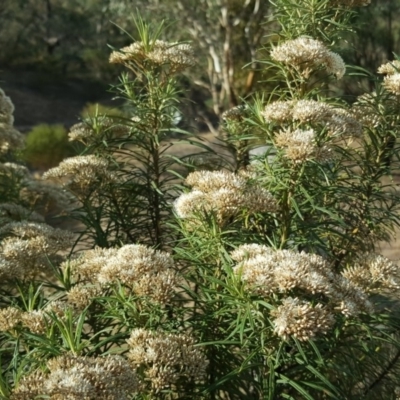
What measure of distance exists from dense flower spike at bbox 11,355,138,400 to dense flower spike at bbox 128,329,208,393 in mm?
78

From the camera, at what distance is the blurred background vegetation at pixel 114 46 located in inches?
642

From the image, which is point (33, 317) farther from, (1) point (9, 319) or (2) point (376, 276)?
(2) point (376, 276)

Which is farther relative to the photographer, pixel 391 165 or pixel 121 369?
pixel 391 165

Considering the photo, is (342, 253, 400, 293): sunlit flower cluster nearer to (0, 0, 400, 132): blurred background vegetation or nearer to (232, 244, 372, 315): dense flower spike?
(232, 244, 372, 315): dense flower spike

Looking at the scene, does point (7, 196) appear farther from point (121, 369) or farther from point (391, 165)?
point (121, 369)

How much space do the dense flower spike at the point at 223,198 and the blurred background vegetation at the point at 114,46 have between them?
1047 centimetres

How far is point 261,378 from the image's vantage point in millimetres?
2141

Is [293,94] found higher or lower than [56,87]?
higher

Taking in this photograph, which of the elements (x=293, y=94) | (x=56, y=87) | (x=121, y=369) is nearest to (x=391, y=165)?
(x=293, y=94)

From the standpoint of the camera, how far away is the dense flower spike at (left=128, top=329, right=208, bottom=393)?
1.77 m

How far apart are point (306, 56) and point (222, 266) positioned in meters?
0.88

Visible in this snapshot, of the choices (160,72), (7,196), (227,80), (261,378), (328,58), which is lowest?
(227,80)

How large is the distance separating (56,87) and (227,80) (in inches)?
748

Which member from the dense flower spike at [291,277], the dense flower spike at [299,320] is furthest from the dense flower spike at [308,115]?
the dense flower spike at [299,320]
